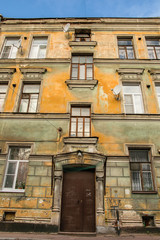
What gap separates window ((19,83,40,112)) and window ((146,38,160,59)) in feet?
25.6

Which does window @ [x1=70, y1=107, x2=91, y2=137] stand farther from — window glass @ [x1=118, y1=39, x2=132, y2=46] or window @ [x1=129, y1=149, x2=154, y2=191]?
window glass @ [x1=118, y1=39, x2=132, y2=46]

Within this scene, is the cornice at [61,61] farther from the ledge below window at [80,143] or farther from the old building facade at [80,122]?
the ledge below window at [80,143]

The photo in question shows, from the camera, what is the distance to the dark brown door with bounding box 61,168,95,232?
7871 millimetres

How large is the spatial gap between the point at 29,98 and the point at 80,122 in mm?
3424

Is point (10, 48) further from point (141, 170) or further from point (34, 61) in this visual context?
point (141, 170)

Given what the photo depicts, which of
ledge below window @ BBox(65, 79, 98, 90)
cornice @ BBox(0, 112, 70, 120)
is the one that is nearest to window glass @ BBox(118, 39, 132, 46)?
ledge below window @ BBox(65, 79, 98, 90)

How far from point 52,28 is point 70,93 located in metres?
5.95

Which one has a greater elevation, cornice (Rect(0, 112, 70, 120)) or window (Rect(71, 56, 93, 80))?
window (Rect(71, 56, 93, 80))

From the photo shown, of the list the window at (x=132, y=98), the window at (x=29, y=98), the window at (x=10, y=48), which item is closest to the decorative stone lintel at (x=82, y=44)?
the window at (x=10, y=48)

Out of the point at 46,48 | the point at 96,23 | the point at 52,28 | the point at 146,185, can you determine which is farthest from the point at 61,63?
the point at 146,185

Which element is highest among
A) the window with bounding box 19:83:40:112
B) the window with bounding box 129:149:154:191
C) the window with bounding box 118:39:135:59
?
the window with bounding box 118:39:135:59

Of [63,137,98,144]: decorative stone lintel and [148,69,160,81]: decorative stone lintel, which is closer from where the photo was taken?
[63,137,98,144]: decorative stone lintel

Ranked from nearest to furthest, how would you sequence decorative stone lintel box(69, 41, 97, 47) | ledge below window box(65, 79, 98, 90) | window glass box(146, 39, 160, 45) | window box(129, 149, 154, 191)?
window box(129, 149, 154, 191)
ledge below window box(65, 79, 98, 90)
decorative stone lintel box(69, 41, 97, 47)
window glass box(146, 39, 160, 45)

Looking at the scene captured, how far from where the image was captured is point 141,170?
8797mm
